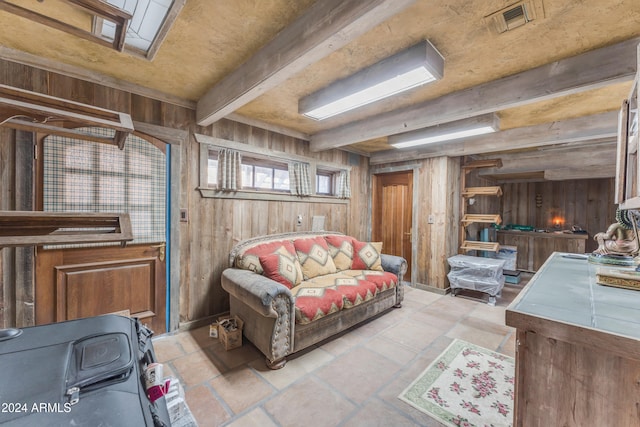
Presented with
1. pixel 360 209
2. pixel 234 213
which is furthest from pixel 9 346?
pixel 360 209

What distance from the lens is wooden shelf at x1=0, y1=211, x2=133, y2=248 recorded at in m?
0.81

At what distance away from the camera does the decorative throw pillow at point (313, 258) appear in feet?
10.1

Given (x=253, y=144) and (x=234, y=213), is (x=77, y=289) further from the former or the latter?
(x=253, y=144)

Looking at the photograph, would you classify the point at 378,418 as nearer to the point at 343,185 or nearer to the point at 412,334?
the point at 412,334

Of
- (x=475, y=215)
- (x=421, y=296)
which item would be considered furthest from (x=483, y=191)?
(x=421, y=296)

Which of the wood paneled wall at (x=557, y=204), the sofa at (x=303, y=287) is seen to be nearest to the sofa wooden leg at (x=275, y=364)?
the sofa at (x=303, y=287)

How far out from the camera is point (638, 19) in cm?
140

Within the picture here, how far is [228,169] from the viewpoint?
291 centimetres

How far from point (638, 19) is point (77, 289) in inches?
166

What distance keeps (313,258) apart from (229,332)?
1248mm

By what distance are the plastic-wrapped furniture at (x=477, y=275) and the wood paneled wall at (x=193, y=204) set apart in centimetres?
235

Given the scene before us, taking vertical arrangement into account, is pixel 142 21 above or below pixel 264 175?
above

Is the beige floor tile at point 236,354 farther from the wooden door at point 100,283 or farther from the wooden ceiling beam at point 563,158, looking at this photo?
the wooden ceiling beam at point 563,158

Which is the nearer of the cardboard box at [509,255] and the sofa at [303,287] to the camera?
the sofa at [303,287]
